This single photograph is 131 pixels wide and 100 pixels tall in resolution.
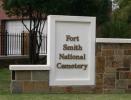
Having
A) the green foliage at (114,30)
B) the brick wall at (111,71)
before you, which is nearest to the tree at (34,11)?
the green foliage at (114,30)

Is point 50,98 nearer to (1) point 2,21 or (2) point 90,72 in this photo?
(2) point 90,72

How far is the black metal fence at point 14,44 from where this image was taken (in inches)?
1186

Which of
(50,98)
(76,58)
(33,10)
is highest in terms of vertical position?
(33,10)

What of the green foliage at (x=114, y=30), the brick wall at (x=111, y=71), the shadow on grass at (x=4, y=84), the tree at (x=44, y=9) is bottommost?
the shadow on grass at (x=4, y=84)

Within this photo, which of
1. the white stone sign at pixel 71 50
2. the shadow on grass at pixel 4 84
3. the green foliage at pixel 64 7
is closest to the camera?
the white stone sign at pixel 71 50

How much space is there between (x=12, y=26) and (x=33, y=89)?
2509 centimetres

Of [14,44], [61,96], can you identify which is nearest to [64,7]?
[14,44]

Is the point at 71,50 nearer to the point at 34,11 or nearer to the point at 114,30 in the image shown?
the point at 114,30

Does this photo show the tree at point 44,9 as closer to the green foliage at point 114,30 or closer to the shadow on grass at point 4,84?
the green foliage at point 114,30

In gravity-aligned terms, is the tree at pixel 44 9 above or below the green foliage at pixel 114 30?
above

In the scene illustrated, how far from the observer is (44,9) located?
936 inches

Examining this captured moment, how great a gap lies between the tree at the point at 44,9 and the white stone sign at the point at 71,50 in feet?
28.2

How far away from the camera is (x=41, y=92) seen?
1475cm

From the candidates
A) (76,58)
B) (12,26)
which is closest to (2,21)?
(12,26)
